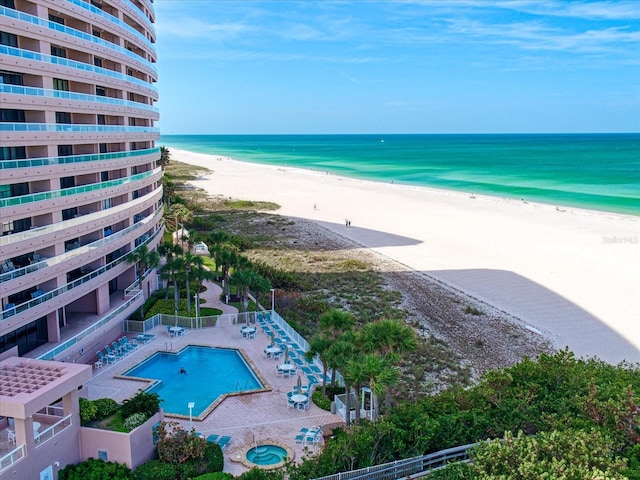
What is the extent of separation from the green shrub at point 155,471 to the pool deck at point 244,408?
2.04 meters

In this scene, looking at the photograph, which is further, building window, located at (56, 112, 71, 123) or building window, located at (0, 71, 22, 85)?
building window, located at (56, 112, 71, 123)

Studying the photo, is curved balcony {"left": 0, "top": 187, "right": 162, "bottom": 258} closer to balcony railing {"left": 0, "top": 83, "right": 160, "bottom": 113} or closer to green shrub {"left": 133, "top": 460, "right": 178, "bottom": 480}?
balcony railing {"left": 0, "top": 83, "right": 160, "bottom": 113}

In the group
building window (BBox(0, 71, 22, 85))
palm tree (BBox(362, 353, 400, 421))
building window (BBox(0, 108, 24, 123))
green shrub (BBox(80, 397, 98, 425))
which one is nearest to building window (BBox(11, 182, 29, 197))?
building window (BBox(0, 108, 24, 123))

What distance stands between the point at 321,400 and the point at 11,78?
19387 mm

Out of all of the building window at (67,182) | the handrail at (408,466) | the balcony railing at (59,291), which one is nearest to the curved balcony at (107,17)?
the building window at (67,182)

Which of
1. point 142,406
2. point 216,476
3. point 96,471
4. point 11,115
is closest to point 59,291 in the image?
point 11,115

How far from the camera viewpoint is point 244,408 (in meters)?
23.8

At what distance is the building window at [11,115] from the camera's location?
24.2 m

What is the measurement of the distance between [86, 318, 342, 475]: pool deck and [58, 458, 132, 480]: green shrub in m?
3.43

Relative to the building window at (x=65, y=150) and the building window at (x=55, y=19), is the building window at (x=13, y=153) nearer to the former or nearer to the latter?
the building window at (x=65, y=150)

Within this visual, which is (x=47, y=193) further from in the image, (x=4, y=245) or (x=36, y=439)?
(x=36, y=439)

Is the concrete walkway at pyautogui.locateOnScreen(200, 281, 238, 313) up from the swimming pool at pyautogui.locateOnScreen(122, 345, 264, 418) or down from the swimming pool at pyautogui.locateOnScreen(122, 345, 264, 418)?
up

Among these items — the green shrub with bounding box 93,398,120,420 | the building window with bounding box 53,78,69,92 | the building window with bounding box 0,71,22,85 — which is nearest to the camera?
the green shrub with bounding box 93,398,120,420

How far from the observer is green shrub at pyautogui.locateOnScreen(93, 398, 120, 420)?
1972 centimetres
